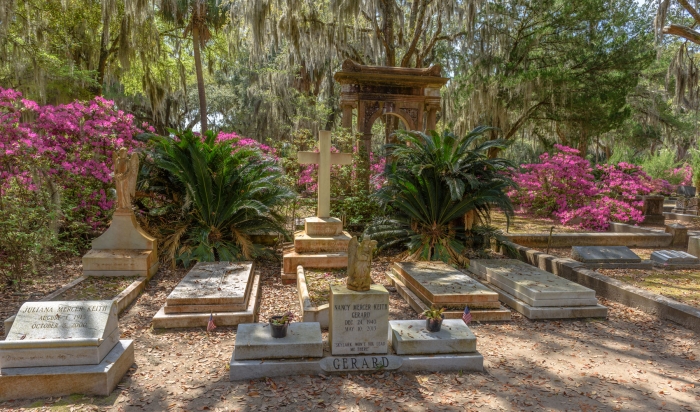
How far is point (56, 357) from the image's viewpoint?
3.35m

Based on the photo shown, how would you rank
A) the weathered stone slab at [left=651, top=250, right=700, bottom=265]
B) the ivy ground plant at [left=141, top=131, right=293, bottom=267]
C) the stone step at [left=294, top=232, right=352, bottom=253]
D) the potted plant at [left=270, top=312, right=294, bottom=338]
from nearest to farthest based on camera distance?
the potted plant at [left=270, top=312, right=294, bottom=338]
the stone step at [left=294, top=232, right=352, bottom=253]
the ivy ground plant at [left=141, top=131, right=293, bottom=267]
the weathered stone slab at [left=651, top=250, right=700, bottom=265]

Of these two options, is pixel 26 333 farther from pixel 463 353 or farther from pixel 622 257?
pixel 622 257

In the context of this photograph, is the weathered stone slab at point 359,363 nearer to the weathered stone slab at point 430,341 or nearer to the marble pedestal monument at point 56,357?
the weathered stone slab at point 430,341

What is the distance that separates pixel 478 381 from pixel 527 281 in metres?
2.63

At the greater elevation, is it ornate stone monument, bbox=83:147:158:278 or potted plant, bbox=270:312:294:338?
ornate stone monument, bbox=83:147:158:278

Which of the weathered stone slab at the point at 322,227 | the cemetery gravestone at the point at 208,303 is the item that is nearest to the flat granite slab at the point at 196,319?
the cemetery gravestone at the point at 208,303

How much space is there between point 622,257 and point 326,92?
17601 mm

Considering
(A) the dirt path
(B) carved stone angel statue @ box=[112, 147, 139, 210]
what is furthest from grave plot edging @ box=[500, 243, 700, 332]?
(B) carved stone angel statue @ box=[112, 147, 139, 210]

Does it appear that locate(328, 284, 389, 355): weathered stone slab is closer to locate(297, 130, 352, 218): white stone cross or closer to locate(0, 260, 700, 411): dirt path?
locate(0, 260, 700, 411): dirt path

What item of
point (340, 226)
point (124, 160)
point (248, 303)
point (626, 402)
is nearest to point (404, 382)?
point (626, 402)

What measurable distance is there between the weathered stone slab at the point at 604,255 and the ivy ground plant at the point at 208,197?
5344 mm

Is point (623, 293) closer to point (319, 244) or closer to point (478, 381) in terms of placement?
point (478, 381)

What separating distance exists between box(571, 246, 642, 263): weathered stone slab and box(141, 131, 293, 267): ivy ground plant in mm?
5344

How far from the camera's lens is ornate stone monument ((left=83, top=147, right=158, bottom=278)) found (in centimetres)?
631
